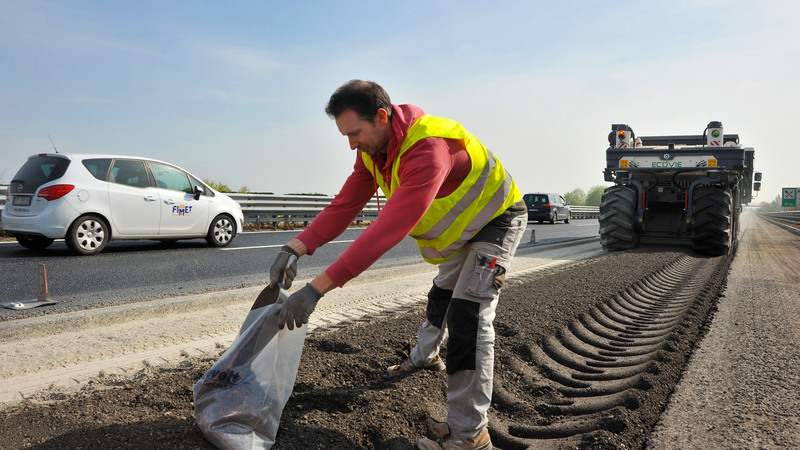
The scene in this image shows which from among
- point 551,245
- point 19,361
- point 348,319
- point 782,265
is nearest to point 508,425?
point 348,319

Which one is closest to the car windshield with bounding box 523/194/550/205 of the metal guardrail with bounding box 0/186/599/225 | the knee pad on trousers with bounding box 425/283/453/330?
the metal guardrail with bounding box 0/186/599/225

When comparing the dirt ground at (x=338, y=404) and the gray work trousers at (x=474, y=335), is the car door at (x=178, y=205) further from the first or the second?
the gray work trousers at (x=474, y=335)

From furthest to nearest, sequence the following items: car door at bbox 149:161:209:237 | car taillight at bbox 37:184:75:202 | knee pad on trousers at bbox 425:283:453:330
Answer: car door at bbox 149:161:209:237
car taillight at bbox 37:184:75:202
knee pad on trousers at bbox 425:283:453:330

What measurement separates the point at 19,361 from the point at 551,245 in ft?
34.9

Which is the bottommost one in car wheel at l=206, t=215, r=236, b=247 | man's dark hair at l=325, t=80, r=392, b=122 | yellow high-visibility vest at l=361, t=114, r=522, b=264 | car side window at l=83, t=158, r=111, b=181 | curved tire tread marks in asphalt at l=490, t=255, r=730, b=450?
curved tire tread marks in asphalt at l=490, t=255, r=730, b=450

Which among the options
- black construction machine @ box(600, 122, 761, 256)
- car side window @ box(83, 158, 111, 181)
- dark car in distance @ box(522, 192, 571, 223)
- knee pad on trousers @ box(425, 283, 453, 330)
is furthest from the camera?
dark car in distance @ box(522, 192, 571, 223)

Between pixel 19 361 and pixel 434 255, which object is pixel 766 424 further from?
pixel 19 361

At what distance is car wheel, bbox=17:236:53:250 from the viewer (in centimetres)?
785

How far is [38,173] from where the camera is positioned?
7.66m

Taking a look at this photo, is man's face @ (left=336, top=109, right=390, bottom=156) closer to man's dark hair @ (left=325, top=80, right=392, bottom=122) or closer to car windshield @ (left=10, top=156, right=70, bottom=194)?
man's dark hair @ (left=325, top=80, right=392, bottom=122)

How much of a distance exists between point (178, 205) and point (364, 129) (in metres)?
7.49

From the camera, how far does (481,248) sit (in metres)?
2.41

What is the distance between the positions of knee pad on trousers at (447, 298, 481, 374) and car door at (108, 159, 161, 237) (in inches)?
285

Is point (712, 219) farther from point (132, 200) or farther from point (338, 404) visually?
point (132, 200)
